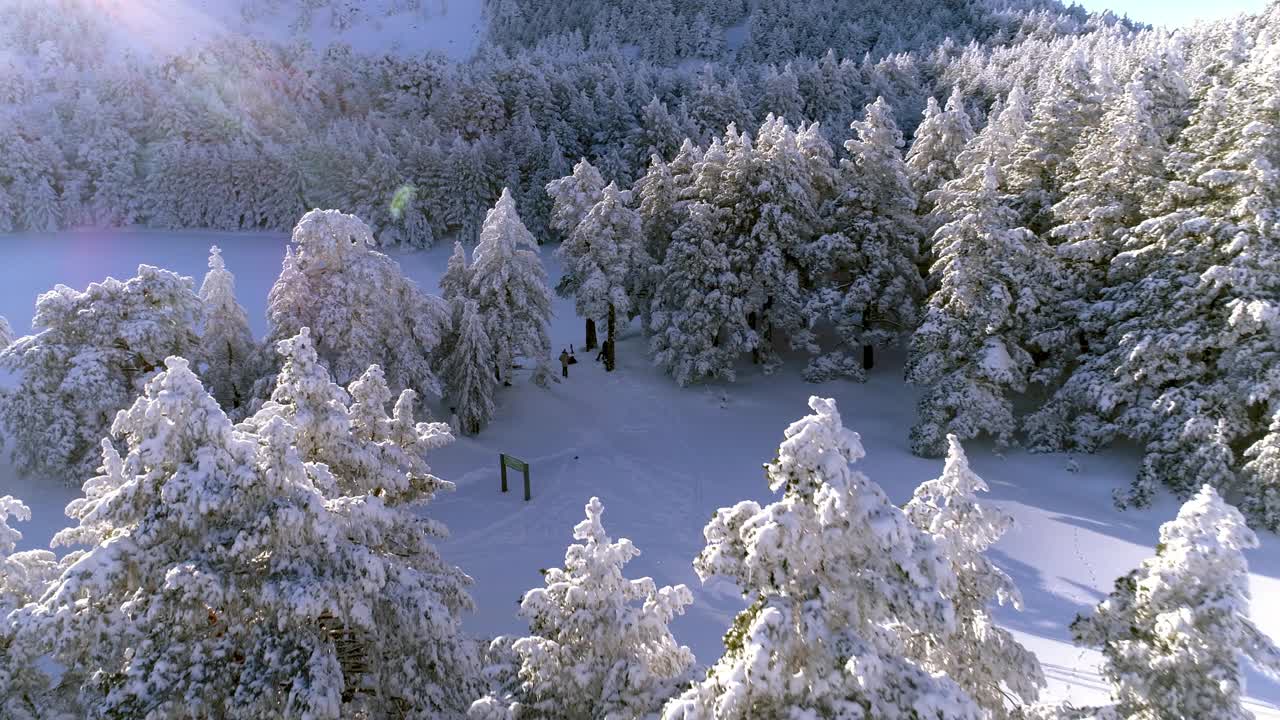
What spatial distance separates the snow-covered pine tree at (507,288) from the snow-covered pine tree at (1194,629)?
25.3m

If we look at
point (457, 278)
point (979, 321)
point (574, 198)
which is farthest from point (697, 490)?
point (574, 198)

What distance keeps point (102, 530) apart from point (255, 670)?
9.83 ft

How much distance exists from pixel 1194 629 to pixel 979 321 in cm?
1991

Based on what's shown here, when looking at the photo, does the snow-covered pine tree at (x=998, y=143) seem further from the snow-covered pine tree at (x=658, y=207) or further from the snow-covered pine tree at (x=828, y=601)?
the snow-covered pine tree at (x=828, y=601)

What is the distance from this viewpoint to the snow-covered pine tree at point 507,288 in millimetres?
30531

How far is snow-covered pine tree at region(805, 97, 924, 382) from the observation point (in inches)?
1233

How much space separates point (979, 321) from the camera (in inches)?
1011

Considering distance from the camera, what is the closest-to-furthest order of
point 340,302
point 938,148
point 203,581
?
point 203,581 → point 340,302 → point 938,148

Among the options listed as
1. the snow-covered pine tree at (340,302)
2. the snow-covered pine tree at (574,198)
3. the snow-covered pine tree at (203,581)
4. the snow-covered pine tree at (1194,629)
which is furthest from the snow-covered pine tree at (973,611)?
the snow-covered pine tree at (574,198)

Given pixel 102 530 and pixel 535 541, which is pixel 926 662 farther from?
pixel 535 541

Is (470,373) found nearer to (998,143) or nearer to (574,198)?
(574,198)

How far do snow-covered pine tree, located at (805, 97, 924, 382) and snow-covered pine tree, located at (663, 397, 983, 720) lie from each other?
84.9 feet

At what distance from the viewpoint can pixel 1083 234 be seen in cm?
2662

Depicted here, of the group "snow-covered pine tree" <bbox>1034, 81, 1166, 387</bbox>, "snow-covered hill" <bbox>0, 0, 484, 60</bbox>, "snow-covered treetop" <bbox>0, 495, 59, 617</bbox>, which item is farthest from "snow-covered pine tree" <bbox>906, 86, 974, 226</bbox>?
"snow-covered hill" <bbox>0, 0, 484, 60</bbox>
